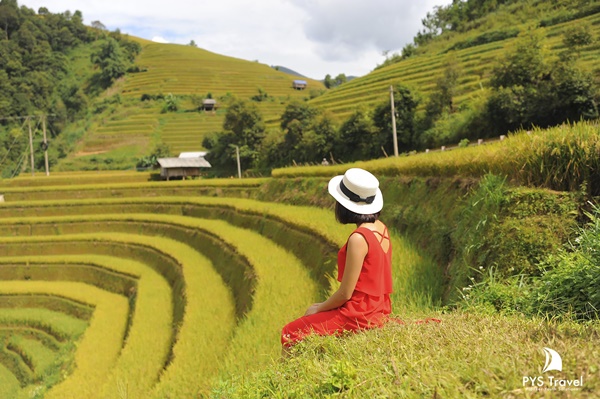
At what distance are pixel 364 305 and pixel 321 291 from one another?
3546mm

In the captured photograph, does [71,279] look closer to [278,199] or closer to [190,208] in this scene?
[190,208]

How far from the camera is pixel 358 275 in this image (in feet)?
9.96

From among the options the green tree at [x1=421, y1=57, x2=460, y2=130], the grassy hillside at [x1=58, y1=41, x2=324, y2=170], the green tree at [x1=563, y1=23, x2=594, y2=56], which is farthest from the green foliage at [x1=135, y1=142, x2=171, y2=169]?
the green tree at [x1=563, y1=23, x2=594, y2=56]

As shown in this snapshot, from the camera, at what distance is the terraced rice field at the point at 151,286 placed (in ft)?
21.5

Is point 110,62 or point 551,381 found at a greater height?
point 110,62

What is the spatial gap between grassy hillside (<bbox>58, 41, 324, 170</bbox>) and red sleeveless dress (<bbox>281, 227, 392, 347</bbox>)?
44091 millimetres

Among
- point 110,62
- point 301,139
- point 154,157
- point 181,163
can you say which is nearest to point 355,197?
point 301,139

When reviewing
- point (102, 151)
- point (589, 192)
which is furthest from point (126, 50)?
point (589, 192)

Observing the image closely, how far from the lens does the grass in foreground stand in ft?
5.79

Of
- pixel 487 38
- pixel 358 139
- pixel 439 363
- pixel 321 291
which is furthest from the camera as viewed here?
pixel 487 38

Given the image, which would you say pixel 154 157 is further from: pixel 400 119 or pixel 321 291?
pixel 321 291

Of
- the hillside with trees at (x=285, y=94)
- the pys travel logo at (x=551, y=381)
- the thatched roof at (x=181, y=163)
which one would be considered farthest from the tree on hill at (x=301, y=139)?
the pys travel logo at (x=551, y=381)

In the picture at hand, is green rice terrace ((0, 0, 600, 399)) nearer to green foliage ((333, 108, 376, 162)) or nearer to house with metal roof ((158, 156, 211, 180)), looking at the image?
green foliage ((333, 108, 376, 162))

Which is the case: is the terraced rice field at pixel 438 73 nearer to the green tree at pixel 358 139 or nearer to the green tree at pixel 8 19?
the green tree at pixel 358 139
